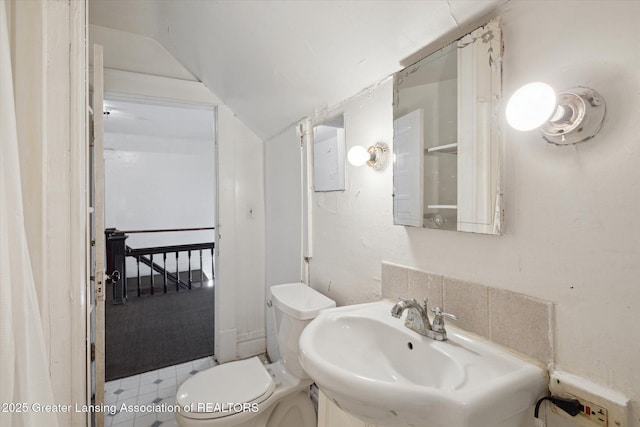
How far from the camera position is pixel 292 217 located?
2.12 metres

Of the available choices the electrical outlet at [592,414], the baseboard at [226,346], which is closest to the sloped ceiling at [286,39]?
the electrical outlet at [592,414]

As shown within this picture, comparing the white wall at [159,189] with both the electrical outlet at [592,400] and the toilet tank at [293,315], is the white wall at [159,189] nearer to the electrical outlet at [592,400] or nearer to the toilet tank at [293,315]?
the toilet tank at [293,315]

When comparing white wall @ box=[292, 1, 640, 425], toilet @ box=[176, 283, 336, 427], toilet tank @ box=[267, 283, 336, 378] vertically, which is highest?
white wall @ box=[292, 1, 640, 425]

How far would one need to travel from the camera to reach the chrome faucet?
2.94 ft

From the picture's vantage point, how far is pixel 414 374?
0.91 meters

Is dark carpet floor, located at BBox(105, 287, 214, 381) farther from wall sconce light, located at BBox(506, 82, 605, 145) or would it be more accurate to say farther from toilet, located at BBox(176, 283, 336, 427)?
wall sconce light, located at BBox(506, 82, 605, 145)

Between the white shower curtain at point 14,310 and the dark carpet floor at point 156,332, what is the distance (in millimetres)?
1741

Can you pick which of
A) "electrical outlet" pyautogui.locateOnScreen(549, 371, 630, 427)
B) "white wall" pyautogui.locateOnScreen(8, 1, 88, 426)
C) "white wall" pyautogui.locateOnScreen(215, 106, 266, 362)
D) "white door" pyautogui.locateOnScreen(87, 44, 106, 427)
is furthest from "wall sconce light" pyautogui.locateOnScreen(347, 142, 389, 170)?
"white wall" pyautogui.locateOnScreen(215, 106, 266, 362)

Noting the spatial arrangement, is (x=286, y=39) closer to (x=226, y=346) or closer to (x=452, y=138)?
(x=452, y=138)

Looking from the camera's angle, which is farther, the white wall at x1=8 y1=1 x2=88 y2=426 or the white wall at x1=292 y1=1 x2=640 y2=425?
the white wall at x1=8 y1=1 x2=88 y2=426

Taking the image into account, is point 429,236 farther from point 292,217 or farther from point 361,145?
point 292,217

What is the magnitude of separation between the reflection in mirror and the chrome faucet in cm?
76

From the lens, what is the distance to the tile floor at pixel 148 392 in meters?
1.78

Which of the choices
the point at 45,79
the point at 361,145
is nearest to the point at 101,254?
the point at 45,79
